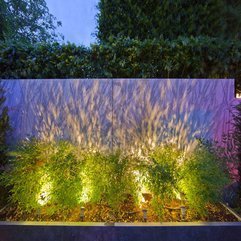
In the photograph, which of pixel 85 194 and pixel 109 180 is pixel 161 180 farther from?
pixel 85 194

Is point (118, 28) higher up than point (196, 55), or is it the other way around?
point (118, 28)

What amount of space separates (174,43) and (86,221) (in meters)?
2.81

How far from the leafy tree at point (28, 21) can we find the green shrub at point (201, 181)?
770 cm

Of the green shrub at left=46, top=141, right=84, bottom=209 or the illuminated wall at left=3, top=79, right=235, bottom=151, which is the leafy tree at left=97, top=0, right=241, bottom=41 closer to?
the illuminated wall at left=3, top=79, right=235, bottom=151

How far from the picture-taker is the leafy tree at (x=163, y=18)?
514 cm

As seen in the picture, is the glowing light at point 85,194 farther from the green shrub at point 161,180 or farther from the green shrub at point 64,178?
the green shrub at point 161,180

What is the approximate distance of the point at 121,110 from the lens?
4.37m

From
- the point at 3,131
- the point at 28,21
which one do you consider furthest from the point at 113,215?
the point at 28,21

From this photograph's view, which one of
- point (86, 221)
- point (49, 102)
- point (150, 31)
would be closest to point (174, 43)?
point (150, 31)

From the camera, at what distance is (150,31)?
5.22 metres

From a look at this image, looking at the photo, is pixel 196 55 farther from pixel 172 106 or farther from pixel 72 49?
pixel 72 49
